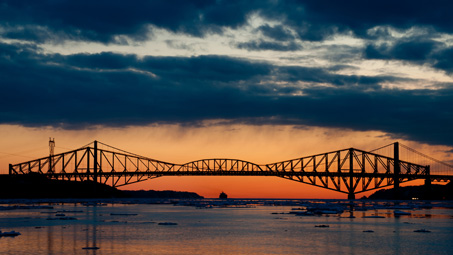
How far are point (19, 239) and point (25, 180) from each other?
507 feet

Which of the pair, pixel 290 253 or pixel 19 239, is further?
pixel 19 239

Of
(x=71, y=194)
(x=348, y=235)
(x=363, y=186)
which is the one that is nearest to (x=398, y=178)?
(x=363, y=186)

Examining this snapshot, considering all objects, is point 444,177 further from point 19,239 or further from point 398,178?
point 19,239

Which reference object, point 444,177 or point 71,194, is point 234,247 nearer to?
point 444,177

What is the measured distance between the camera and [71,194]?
170375 mm

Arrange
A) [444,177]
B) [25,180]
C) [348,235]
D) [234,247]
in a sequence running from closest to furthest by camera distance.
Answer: [234,247]
[348,235]
[444,177]
[25,180]

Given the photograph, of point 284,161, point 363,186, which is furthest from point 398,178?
point 284,161

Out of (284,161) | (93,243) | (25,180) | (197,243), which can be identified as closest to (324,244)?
(197,243)

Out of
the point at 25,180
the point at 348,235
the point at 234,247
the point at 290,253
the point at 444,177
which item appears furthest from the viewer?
the point at 25,180

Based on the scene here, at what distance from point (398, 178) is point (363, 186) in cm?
1149

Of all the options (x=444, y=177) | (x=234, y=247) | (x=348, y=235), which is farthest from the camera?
(x=444, y=177)

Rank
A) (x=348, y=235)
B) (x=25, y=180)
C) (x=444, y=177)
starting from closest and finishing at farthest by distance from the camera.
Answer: (x=348, y=235) < (x=444, y=177) < (x=25, y=180)

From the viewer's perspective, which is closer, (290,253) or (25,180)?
(290,253)

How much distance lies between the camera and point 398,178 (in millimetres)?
148375
